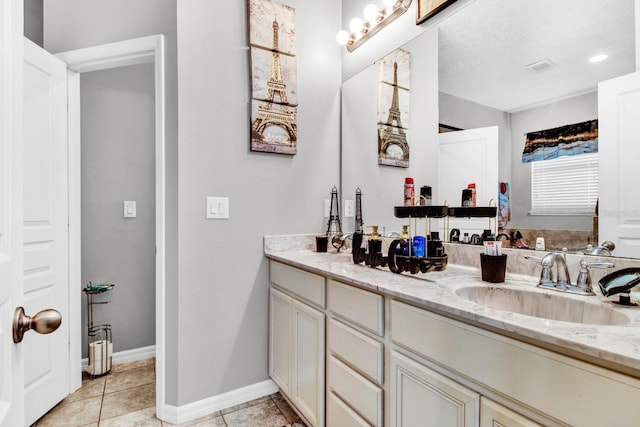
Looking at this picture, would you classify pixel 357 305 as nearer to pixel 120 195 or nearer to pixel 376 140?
pixel 376 140

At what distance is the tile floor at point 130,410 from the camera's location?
5.73 ft

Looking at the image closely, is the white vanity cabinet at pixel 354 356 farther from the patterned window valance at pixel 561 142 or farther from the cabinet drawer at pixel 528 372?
the patterned window valance at pixel 561 142

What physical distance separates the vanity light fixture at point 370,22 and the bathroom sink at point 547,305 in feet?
5.24

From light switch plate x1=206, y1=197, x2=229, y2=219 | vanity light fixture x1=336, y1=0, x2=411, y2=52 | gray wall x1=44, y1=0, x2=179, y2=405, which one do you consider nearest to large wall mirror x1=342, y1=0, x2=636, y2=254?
vanity light fixture x1=336, y1=0, x2=411, y2=52

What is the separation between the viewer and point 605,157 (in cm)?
108

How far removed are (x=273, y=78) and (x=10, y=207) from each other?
65.5 inches

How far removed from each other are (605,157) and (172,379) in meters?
2.14

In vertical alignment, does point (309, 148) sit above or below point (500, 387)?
above

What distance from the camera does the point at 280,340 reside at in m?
1.87

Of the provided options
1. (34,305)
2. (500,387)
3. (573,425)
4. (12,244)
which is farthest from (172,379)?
(573,425)

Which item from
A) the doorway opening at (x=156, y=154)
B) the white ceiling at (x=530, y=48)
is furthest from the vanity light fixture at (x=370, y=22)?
the doorway opening at (x=156, y=154)

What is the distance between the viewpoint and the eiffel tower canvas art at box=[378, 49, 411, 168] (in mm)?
1887

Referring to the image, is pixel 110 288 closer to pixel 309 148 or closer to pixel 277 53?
pixel 309 148

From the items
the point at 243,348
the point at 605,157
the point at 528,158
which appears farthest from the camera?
the point at 243,348
